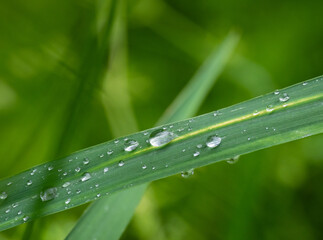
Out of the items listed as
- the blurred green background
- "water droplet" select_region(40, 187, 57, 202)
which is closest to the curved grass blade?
"water droplet" select_region(40, 187, 57, 202)

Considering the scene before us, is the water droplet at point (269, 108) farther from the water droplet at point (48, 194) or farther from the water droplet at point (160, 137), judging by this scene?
the water droplet at point (48, 194)

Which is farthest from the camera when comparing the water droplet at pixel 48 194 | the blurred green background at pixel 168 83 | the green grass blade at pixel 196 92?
the blurred green background at pixel 168 83

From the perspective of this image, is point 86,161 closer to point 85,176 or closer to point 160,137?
point 85,176

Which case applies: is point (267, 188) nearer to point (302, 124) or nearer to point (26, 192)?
point (302, 124)

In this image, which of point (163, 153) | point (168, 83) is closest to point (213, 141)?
point (163, 153)

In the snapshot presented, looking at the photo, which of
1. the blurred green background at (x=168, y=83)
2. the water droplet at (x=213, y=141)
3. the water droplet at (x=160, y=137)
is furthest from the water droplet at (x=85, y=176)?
the blurred green background at (x=168, y=83)

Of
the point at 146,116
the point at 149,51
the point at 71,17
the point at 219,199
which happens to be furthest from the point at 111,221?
the point at 71,17
